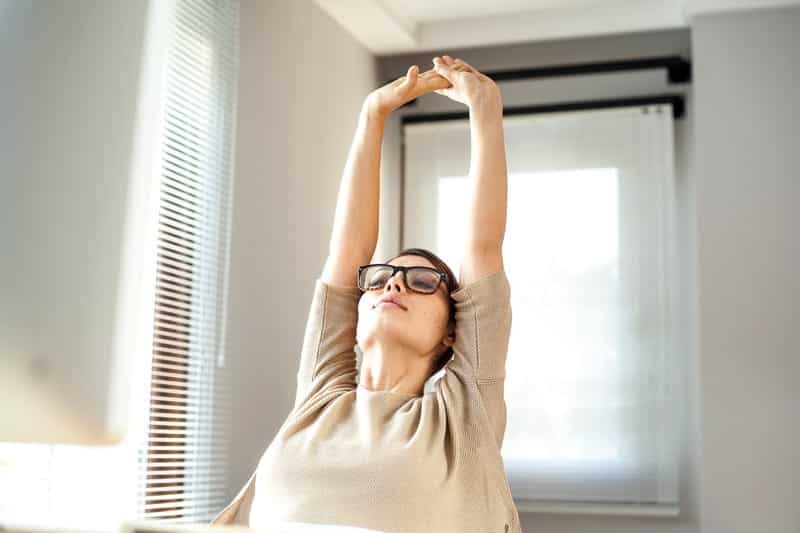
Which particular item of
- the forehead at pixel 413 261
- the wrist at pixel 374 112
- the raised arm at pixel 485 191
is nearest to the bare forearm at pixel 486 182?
the raised arm at pixel 485 191

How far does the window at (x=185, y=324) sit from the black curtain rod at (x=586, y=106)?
48.6 inches

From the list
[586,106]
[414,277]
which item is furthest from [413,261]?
[586,106]

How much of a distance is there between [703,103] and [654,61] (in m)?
0.35

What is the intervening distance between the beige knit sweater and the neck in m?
0.02

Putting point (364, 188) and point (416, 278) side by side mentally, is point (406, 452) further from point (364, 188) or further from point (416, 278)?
point (364, 188)

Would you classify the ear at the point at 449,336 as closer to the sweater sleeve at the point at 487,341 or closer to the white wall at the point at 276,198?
the sweater sleeve at the point at 487,341

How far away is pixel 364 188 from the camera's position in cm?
176

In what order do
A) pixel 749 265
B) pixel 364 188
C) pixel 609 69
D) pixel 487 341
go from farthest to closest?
1. pixel 609 69
2. pixel 749 265
3. pixel 364 188
4. pixel 487 341

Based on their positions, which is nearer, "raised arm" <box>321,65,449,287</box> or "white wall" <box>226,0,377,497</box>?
"raised arm" <box>321,65,449,287</box>

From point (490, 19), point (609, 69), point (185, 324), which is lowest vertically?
point (185, 324)

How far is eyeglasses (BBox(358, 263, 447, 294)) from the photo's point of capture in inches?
63.2

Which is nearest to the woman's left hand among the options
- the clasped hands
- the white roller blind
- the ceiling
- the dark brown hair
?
the clasped hands

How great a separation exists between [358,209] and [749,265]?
1634 mm

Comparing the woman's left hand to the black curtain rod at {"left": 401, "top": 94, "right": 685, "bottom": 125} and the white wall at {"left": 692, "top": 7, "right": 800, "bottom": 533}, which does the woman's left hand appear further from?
the black curtain rod at {"left": 401, "top": 94, "right": 685, "bottom": 125}
